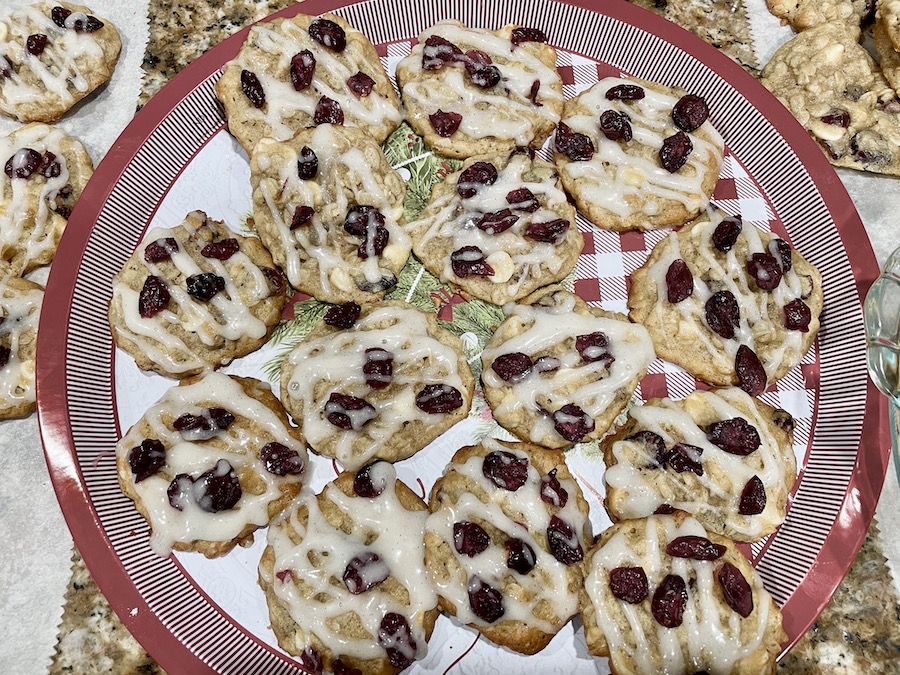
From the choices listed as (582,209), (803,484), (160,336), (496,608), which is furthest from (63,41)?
(803,484)

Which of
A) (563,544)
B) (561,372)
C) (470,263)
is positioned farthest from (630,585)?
(470,263)

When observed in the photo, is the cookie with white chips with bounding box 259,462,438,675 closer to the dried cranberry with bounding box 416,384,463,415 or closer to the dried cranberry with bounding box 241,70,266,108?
the dried cranberry with bounding box 416,384,463,415

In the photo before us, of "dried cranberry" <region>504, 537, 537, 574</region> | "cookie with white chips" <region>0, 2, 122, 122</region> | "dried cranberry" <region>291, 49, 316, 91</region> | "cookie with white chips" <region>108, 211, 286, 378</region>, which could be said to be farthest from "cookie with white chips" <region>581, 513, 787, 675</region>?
"cookie with white chips" <region>0, 2, 122, 122</region>

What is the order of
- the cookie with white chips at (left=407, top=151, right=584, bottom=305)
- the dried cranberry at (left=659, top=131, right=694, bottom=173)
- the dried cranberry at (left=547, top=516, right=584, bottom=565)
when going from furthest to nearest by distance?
the dried cranberry at (left=659, top=131, right=694, bottom=173) < the cookie with white chips at (left=407, top=151, right=584, bottom=305) < the dried cranberry at (left=547, top=516, right=584, bottom=565)

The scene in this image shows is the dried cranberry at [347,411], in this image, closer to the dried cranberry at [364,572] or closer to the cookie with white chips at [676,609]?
the dried cranberry at [364,572]

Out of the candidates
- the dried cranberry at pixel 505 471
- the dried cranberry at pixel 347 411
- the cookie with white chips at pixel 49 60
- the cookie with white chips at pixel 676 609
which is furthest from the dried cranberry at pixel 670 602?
the cookie with white chips at pixel 49 60
